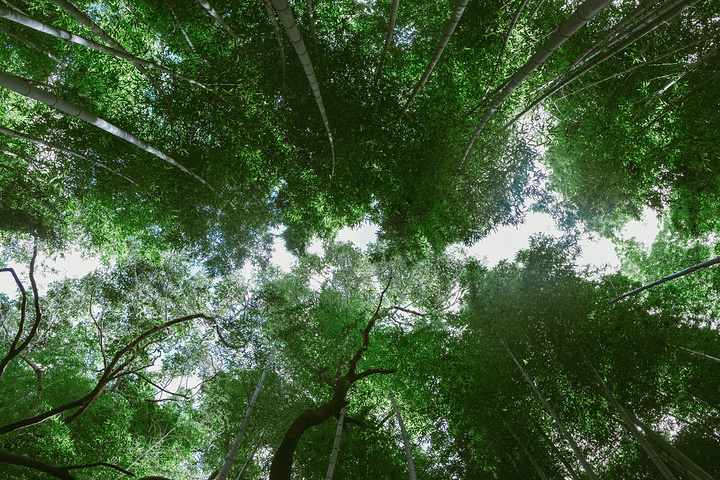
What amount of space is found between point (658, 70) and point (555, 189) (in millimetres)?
4095

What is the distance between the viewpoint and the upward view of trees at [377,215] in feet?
13.6

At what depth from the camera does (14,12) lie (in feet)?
Answer: 7.14

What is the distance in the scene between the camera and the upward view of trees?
4.14 meters

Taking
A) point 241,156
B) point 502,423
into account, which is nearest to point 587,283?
point 502,423

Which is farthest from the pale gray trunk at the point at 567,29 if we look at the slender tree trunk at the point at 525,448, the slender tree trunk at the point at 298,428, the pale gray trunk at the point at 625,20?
the slender tree trunk at the point at 525,448

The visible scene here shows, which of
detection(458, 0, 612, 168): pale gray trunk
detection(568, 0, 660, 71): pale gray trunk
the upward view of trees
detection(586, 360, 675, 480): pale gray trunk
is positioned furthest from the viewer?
the upward view of trees

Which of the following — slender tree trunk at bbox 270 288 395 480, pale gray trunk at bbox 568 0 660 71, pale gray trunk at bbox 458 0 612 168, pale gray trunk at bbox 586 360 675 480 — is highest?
pale gray trunk at bbox 568 0 660 71

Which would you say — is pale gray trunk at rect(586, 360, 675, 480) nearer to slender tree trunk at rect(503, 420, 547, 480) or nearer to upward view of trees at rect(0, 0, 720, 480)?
upward view of trees at rect(0, 0, 720, 480)

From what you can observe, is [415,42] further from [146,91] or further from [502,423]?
[502,423]

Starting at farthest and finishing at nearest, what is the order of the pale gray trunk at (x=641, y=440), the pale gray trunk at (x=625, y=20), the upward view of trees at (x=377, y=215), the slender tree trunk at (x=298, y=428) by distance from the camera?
the upward view of trees at (x=377, y=215), the pale gray trunk at (x=641, y=440), the slender tree trunk at (x=298, y=428), the pale gray trunk at (x=625, y=20)

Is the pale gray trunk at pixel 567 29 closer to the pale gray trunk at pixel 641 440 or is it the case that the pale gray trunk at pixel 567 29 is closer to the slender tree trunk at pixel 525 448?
the pale gray trunk at pixel 641 440

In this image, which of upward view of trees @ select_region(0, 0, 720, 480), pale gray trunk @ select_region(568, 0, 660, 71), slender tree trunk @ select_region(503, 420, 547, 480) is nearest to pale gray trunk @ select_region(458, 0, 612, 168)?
upward view of trees @ select_region(0, 0, 720, 480)

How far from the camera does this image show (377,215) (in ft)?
22.9

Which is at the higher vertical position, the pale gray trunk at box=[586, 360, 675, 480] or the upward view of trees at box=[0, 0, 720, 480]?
the upward view of trees at box=[0, 0, 720, 480]
